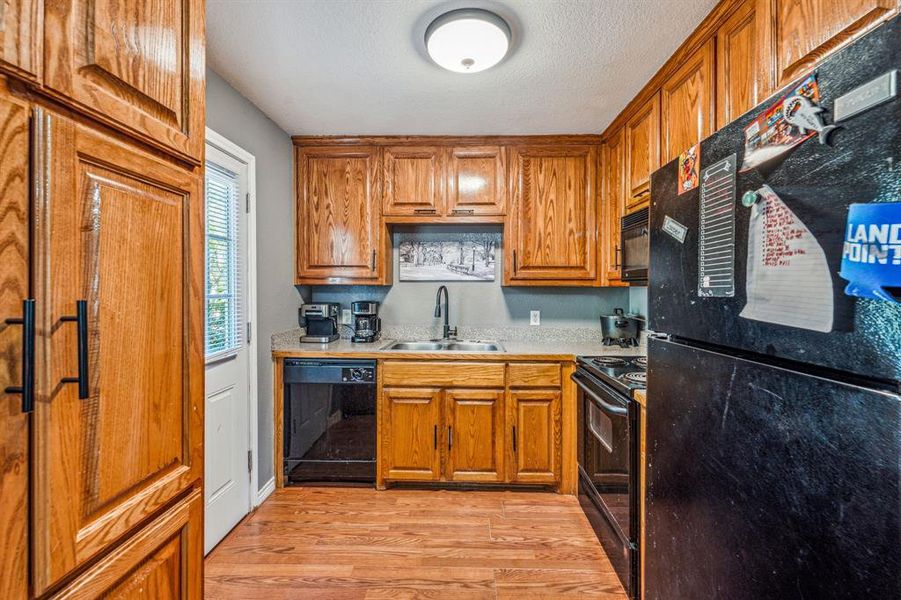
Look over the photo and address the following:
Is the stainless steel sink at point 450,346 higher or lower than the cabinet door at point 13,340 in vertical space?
lower

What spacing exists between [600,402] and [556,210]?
1430 mm

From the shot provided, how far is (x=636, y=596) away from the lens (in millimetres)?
1639

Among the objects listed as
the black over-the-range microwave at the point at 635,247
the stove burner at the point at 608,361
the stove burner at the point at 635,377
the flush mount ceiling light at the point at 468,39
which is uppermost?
the flush mount ceiling light at the point at 468,39

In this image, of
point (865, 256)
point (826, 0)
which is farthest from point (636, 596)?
point (826, 0)

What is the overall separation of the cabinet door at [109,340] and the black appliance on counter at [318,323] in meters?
1.89

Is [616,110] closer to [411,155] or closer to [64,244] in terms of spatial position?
[411,155]

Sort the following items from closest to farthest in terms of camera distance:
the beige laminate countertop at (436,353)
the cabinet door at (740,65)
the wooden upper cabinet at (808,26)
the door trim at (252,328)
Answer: the wooden upper cabinet at (808,26) < the cabinet door at (740,65) < the door trim at (252,328) < the beige laminate countertop at (436,353)

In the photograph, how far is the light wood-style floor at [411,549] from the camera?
175 centimetres

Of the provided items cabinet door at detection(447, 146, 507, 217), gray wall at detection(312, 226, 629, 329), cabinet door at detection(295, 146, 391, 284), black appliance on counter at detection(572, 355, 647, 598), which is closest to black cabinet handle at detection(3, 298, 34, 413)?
black appliance on counter at detection(572, 355, 647, 598)

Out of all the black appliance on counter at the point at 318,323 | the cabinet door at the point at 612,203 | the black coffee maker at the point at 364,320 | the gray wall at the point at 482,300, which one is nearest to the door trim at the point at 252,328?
the black appliance on counter at the point at 318,323

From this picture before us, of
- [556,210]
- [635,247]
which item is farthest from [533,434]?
[556,210]

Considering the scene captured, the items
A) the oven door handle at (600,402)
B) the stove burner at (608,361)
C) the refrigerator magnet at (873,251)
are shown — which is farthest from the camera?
the stove burner at (608,361)

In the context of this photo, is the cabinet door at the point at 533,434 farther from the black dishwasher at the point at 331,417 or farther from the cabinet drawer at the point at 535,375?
the black dishwasher at the point at 331,417

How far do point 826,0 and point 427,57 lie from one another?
138 centimetres
